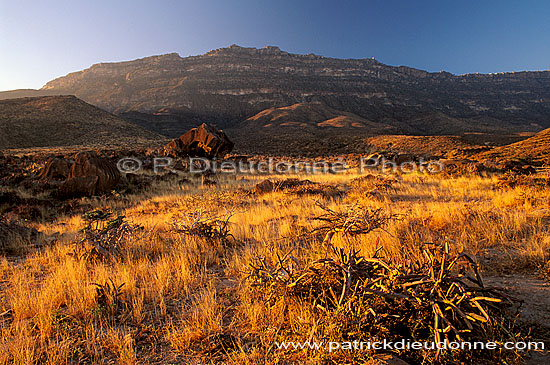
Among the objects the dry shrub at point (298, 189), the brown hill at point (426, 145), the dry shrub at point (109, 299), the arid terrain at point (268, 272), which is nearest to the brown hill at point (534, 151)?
the arid terrain at point (268, 272)

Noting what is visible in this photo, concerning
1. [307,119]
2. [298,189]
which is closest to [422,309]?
[298,189]

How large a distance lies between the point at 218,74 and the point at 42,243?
13861 cm

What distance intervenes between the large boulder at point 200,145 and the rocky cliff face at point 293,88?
76963 mm

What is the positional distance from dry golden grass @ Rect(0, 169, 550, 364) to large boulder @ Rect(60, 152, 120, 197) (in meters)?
5.05

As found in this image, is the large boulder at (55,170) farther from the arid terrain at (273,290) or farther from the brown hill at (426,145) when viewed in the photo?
the brown hill at (426,145)

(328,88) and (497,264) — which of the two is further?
(328,88)

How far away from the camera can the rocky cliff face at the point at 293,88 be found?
10632 centimetres

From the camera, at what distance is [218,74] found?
12950cm

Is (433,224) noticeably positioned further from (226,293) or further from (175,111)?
(175,111)

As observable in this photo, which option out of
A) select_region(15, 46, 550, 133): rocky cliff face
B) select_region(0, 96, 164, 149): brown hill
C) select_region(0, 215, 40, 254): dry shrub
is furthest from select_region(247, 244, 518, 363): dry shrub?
select_region(15, 46, 550, 133): rocky cliff face

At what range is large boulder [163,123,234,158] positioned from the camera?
22609 mm

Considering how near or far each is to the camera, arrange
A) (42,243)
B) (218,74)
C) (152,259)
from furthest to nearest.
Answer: (218,74) < (42,243) < (152,259)

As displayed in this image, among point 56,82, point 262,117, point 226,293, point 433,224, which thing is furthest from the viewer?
point 56,82

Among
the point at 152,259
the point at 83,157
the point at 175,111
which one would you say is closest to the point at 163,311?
the point at 152,259
